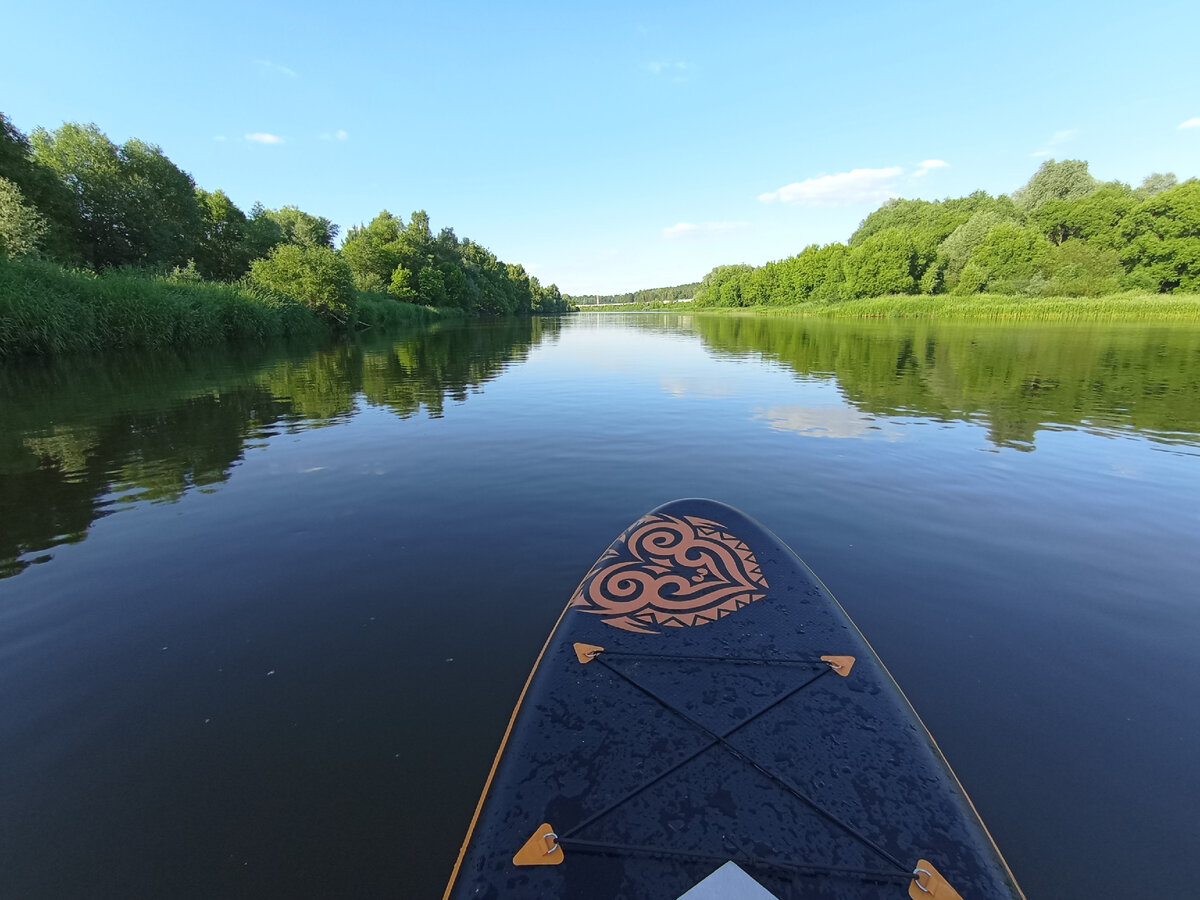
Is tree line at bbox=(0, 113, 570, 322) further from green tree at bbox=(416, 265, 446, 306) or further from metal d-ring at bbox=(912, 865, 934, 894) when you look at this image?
metal d-ring at bbox=(912, 865, 934, 894)

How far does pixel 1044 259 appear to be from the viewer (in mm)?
57781

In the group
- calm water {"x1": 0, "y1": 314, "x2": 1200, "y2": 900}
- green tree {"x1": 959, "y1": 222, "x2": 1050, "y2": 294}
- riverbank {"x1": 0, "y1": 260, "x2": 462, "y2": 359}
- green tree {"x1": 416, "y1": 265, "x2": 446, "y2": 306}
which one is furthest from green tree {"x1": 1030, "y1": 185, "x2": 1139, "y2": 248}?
riverbank {"x1": 0, "y1": 260, "x2": 462, "y2": 359}

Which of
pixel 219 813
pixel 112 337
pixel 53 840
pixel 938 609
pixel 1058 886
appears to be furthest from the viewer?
pixel 112 337

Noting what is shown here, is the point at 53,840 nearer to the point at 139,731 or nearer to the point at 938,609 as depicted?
the point at 139,731

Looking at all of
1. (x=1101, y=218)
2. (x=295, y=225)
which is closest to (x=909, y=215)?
(x=1101, y=218)

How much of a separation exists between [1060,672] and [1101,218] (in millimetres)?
89526

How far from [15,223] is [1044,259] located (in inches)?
3493

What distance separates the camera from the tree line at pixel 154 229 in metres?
28.3

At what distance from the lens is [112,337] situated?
73.3 feet

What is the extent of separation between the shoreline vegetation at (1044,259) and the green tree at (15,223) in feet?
238

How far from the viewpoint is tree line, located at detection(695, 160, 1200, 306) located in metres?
54.6

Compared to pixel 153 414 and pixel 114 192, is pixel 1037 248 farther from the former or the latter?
pixel 114 192

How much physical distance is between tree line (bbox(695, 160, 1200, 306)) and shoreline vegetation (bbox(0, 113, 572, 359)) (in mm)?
67061

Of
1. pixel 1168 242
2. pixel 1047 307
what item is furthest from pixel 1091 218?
pixel 1047 307
